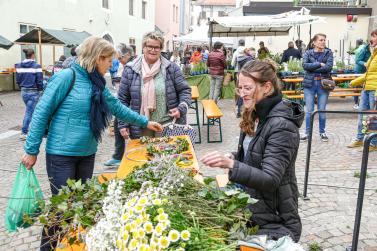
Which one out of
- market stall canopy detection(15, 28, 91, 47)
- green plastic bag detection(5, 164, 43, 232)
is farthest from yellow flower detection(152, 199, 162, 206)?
market stall canopy detection(15, 28, 91, 47)

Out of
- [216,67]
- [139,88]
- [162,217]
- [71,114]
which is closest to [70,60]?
[139,88]

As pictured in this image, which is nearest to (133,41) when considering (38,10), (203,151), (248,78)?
(38,10)

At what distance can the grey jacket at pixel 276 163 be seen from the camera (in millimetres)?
2291

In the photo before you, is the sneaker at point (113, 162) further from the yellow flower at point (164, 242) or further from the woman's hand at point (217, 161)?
the yellow flower at point (164, 242)

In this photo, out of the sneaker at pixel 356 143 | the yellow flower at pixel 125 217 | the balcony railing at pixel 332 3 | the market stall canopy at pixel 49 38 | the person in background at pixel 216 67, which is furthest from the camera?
the balcony railing at pixel 332 3

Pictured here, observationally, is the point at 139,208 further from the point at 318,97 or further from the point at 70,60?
the point at 318,97

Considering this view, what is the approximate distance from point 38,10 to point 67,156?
16.1 m

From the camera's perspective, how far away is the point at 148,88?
4277mm

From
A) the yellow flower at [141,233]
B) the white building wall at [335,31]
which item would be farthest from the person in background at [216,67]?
the white building wall at [335,31]

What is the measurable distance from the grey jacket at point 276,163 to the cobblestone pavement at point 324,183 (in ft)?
4.99

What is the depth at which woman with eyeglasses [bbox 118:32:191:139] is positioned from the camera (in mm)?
4254

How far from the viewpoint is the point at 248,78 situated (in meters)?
2.49

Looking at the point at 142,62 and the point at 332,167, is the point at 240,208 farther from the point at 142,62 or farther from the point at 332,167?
the point at 332,167

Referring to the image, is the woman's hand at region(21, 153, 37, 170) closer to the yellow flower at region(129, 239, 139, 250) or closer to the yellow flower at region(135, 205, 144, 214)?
the yellow flower at region(135, 205, 144, 214)
